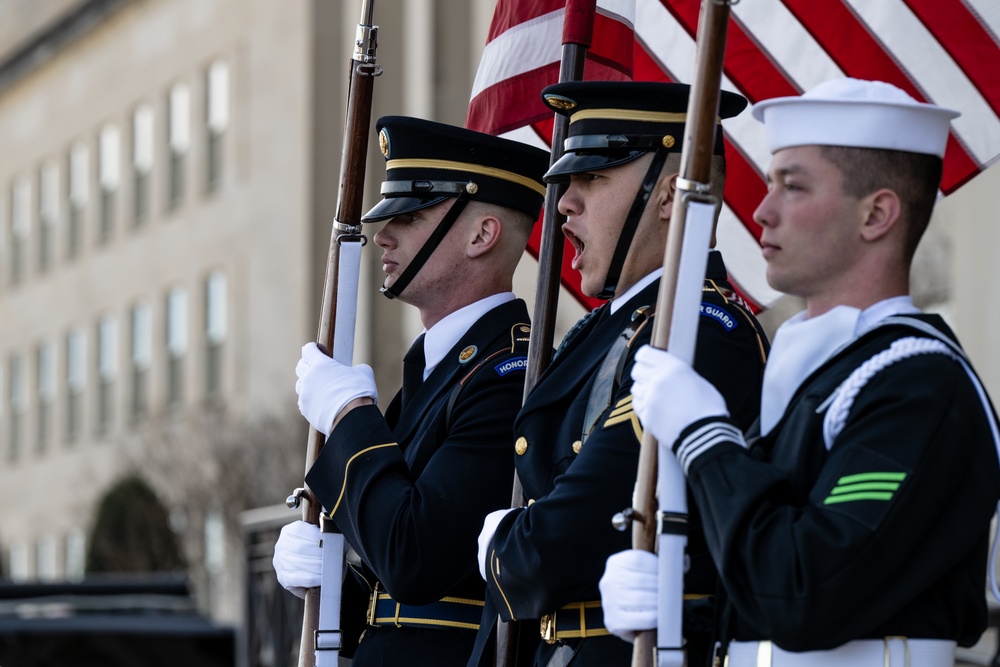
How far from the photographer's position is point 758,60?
5.11 meters

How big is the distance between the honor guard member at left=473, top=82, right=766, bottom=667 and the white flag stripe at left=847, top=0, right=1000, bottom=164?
123 cm

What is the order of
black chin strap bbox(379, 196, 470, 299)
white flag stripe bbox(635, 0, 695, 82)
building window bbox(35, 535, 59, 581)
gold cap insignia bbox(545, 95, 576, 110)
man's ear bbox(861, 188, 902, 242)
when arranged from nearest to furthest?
man's ear bbox(861, 188, 902, 242)
gold cap insignia bbox(545, 95, 576, 110)
black chin strap bbox(379, 196, 470, 299)
white flag stripe bbox(635, 0, 695, 82)
building window bbox(35, 535, 59, 581)

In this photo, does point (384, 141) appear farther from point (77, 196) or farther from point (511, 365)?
point (77, 196)

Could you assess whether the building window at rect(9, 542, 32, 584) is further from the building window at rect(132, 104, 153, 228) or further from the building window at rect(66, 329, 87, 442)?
the building window at rect(132, 104, 153, 228)

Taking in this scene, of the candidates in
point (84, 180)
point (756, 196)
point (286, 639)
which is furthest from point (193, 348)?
point (756, 196)

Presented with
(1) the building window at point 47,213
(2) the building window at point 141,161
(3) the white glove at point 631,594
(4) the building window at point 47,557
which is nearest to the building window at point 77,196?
(1) the building window at point 47,213

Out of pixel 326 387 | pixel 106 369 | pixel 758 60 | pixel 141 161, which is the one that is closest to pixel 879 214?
pixel 326 387

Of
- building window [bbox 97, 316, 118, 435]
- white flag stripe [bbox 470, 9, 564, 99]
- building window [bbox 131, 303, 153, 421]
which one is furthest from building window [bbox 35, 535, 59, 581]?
white flag stripe [bbox 470, 9, 564, 99]

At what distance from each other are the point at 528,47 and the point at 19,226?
27.5 m

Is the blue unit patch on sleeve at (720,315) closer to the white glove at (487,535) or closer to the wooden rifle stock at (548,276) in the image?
the wooden rifle stock at (548,276)

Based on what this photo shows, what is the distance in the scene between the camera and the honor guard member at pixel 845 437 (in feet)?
8.90

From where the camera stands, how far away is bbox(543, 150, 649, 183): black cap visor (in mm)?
3568

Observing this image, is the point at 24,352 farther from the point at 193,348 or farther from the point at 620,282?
the point at 620,282

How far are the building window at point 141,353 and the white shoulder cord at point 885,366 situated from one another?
22.9 meters
